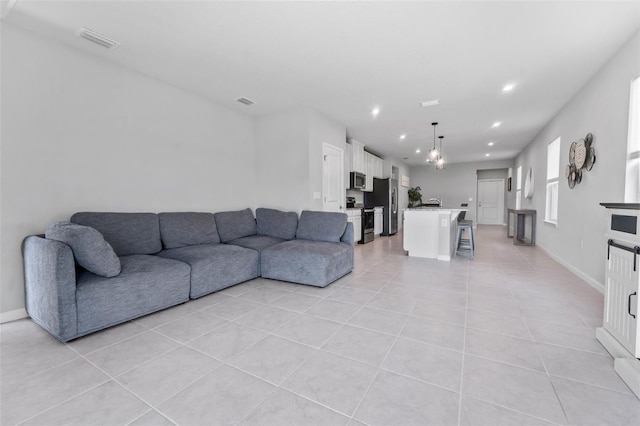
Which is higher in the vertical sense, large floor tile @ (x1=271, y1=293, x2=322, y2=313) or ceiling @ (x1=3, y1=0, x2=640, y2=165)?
ceiling @ (x1=3, y1=0, x2=640, y2=165)

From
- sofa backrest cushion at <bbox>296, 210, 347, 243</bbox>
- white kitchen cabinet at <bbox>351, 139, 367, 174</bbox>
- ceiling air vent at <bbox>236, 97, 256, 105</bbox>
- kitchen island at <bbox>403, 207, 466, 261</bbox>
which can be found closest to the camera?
sofa backrest cushion at <bbox>296, 210, 347, 243</bbox>

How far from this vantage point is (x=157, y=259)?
274cm

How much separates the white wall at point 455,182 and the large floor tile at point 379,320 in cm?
967

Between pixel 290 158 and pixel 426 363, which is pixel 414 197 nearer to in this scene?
pixel 290 158

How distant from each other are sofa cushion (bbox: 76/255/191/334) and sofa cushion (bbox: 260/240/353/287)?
106 cm

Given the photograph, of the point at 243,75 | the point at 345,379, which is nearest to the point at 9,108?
the point at 243,75

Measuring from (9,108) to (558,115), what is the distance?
7.46 meters

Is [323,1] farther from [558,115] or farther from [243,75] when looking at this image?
[558,115]

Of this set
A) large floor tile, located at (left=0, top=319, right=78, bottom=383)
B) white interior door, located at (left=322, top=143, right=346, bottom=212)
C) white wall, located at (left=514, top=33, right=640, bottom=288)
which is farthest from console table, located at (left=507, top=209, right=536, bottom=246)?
large floor tile, located at (left=0, top=319, right=78, bottom=383)

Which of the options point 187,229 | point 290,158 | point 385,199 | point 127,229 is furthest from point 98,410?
point 385,199

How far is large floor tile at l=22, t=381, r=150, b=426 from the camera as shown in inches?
49.6

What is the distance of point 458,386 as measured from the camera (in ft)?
4.88

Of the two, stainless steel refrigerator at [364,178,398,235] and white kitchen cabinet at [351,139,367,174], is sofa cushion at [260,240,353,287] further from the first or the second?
stainless steel refrigerator at [364,178,398,235]

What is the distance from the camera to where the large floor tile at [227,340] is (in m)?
1.84
